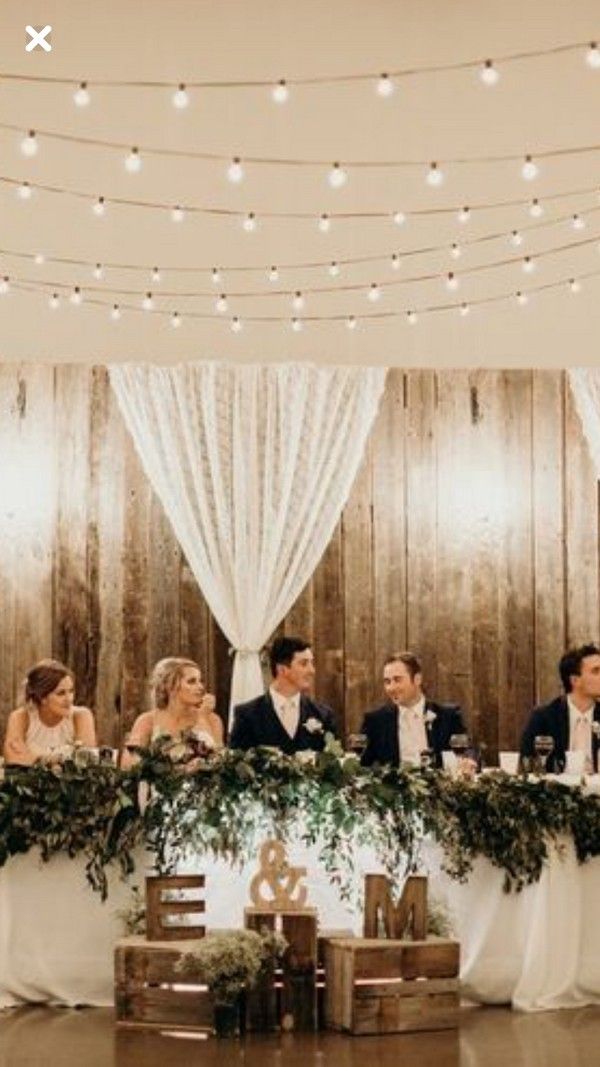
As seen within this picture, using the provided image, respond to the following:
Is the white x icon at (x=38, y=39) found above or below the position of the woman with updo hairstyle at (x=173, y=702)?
above

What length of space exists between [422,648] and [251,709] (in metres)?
1.86

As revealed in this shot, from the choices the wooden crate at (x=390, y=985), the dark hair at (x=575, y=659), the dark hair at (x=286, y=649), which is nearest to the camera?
the wooden crate at (x=390, y=985)

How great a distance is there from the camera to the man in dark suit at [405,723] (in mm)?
8750

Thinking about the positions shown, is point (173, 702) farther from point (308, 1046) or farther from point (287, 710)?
point (308, 1046)

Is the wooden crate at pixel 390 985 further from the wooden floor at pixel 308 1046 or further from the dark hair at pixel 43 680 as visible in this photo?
the dark hair at pixel 43 680

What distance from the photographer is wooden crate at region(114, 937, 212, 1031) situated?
23.2 feet

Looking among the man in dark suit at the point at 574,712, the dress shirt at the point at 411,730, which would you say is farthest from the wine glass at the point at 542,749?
the dress shirt at the point at 411,730

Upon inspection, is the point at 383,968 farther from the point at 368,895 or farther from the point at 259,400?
the point at 259,400

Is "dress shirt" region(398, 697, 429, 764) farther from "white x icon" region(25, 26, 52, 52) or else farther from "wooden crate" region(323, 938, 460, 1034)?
"white x icon" region(25, 26, 52, 52)

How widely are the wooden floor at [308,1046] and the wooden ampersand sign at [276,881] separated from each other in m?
0.50

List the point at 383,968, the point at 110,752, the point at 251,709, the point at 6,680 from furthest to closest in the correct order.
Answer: the point at 6,680 < the point at 251,709 < the point at 110,752 < the point at 383,968

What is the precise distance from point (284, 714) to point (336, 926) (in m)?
1.45

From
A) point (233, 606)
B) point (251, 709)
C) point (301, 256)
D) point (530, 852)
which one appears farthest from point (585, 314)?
point (530, 852)

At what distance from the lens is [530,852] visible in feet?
24.4
